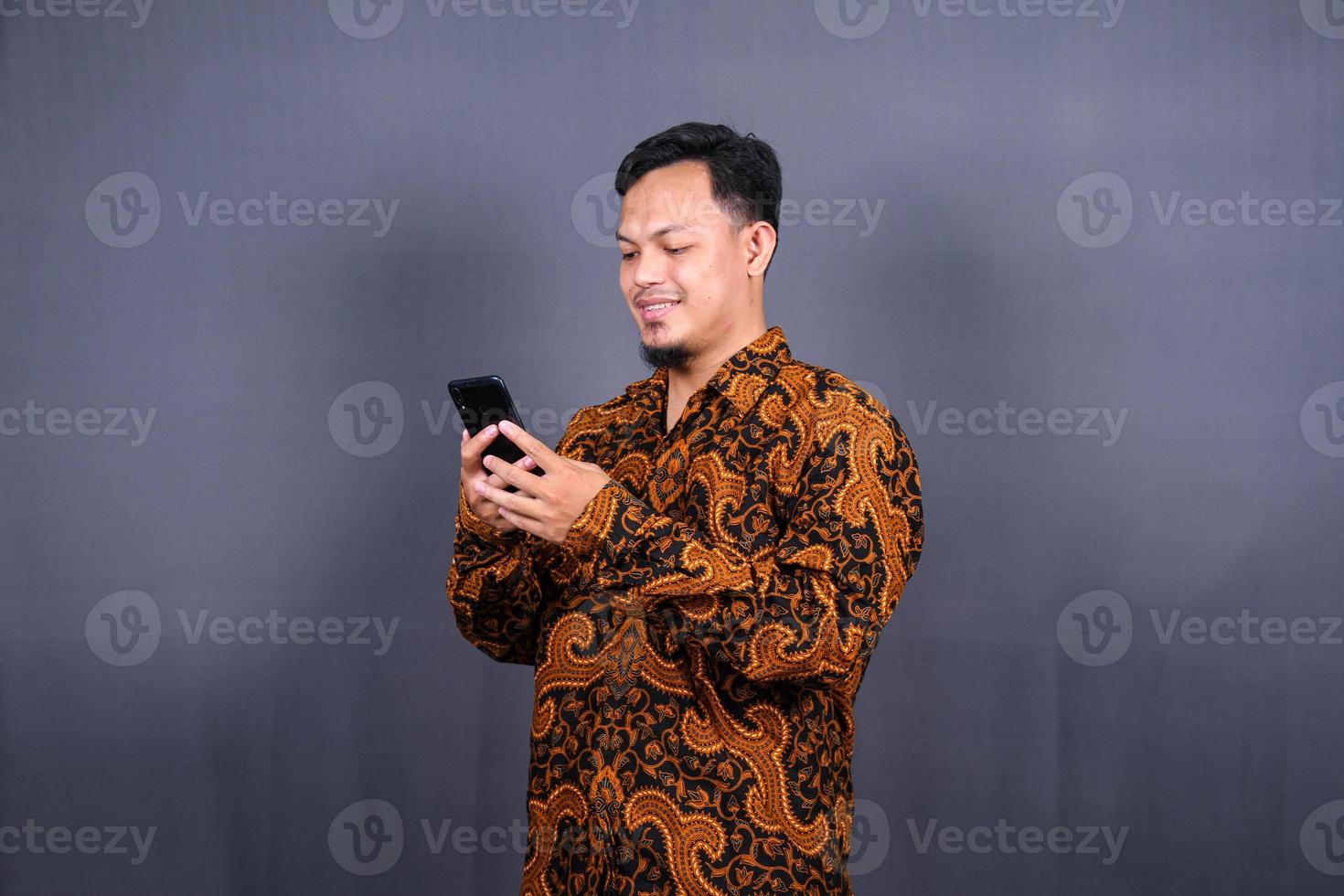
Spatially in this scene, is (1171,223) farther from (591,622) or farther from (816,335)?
(591,622)

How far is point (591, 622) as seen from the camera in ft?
4.86

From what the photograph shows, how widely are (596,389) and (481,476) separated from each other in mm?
1050
